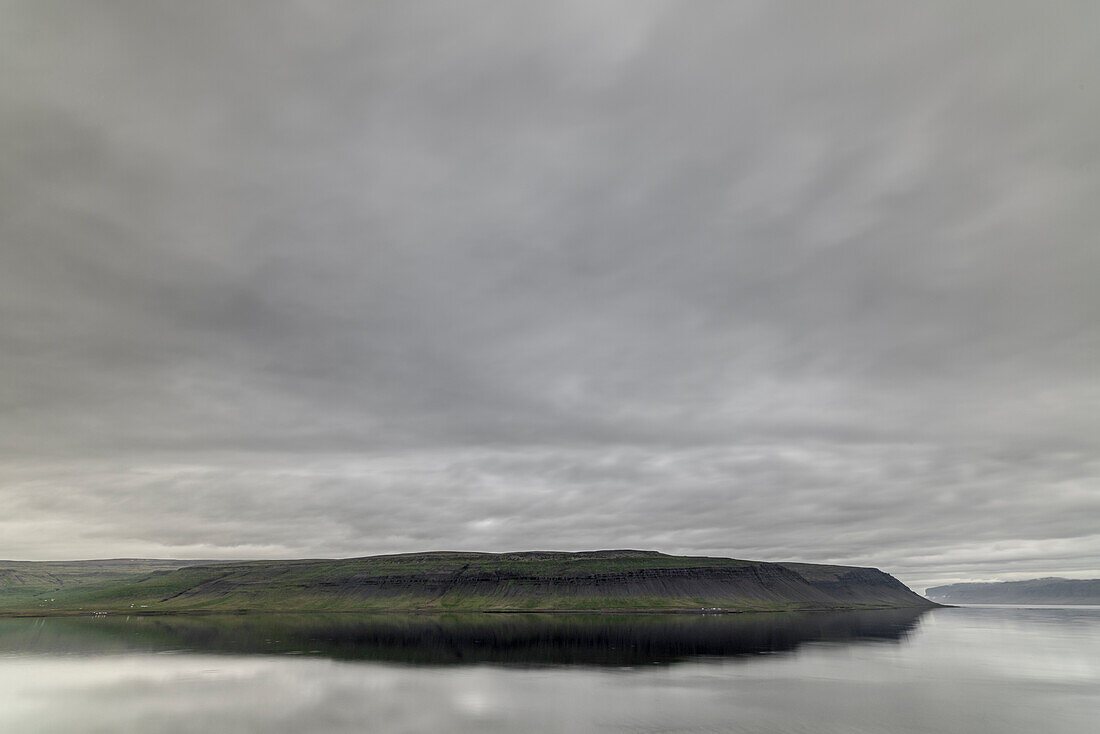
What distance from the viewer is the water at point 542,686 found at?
58.4m

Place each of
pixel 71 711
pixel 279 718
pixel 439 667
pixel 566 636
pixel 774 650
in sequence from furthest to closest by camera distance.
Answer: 1. pixel 566 636
2. pixel 774 650
3. pixel 439 667
4. pixel 71 711
5. pixel 279 718

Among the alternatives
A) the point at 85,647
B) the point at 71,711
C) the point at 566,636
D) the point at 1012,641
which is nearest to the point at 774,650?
the point at 566,636

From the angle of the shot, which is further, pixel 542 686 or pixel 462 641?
pixel 462 641

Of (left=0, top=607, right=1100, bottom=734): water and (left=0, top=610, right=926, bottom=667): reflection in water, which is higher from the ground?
(left=0, top=607, right=1100, bottom=734): water

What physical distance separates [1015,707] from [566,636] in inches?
4002

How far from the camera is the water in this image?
192ft

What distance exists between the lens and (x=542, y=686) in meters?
76.8

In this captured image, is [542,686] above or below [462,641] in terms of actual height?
above

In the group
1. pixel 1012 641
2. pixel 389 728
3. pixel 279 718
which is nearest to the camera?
pixel 389 728

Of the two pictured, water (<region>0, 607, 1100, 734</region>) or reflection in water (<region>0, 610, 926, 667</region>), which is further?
reflection in water (<region>0, 610, 926, 667</region>)

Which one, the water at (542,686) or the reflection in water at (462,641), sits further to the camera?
the reflection in water at (462,641)

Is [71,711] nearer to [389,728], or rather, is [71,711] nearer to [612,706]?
[389,728]

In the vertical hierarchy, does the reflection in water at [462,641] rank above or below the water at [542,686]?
below

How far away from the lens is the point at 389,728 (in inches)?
2184
